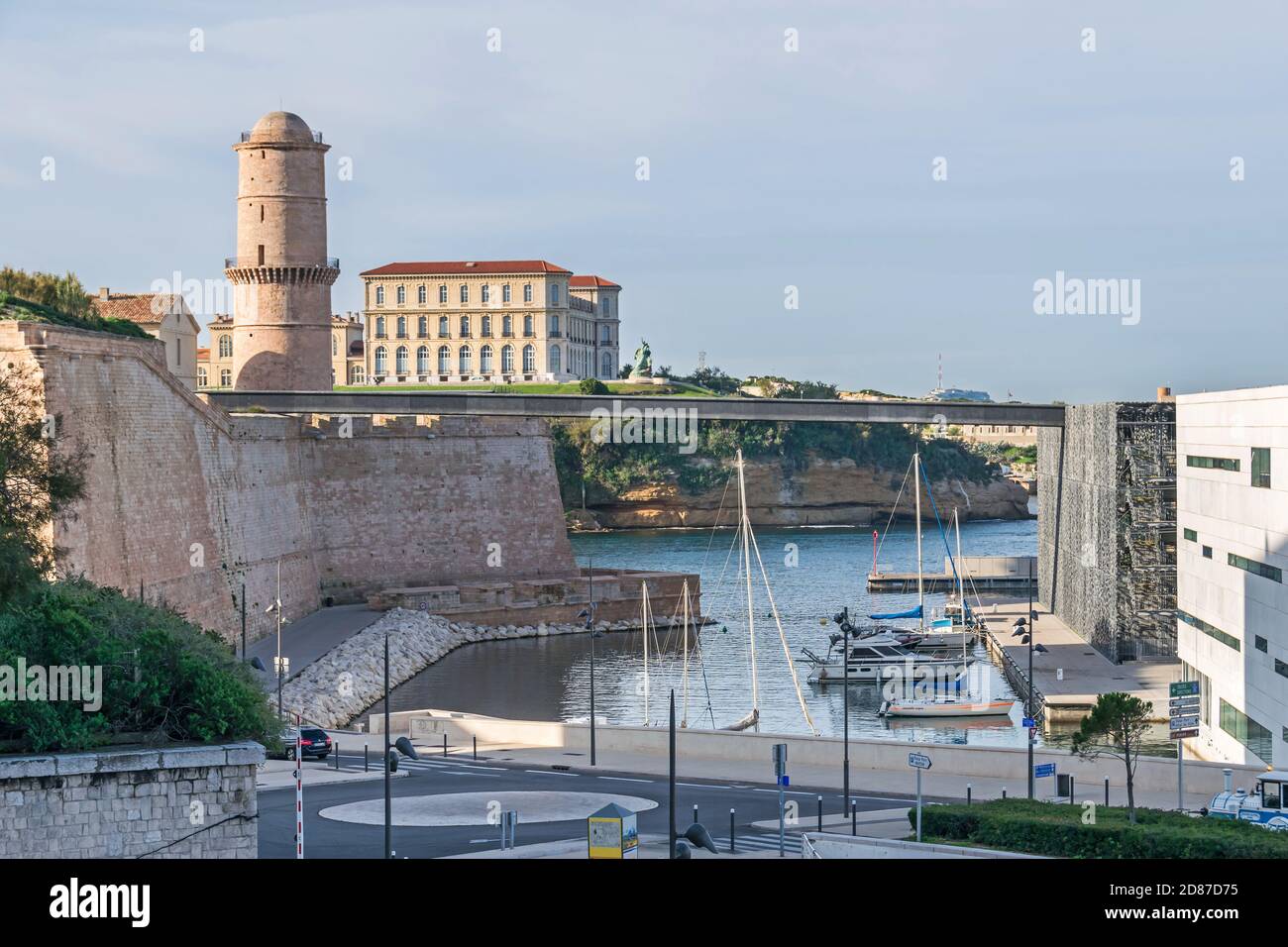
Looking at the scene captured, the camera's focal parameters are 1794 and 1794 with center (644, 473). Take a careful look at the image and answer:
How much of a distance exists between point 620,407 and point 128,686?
48.7 metres

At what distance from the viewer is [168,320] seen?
7325 cm

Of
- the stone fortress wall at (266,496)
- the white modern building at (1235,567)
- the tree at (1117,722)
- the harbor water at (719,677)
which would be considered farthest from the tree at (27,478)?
the white modern building at (1235,567)

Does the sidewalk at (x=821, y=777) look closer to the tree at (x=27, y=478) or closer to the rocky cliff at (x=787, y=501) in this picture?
the tree at (x=27, y=478)

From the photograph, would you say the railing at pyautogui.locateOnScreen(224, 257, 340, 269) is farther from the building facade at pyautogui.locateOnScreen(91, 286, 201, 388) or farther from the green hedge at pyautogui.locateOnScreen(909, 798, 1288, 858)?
the green hedge at pyautogui.locateOnScreen(909, 798, 1288, 858)

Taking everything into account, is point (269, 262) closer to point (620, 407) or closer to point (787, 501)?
point (620, 407)

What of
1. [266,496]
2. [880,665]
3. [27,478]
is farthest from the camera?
[266,496]

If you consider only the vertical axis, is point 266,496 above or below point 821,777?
above

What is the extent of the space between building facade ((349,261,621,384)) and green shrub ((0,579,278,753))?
99.1 meters

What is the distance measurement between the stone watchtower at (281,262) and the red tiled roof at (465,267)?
5297 cm

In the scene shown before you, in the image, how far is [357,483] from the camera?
6069 cm

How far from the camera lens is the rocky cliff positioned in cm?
12006

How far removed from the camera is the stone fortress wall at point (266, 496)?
37.5 metres

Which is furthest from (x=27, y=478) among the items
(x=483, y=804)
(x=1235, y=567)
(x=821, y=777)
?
(x=1235, y=567)
